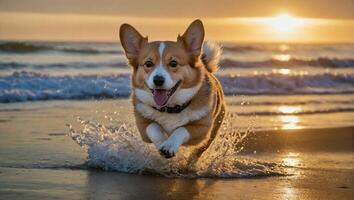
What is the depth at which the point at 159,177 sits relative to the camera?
18.5ft

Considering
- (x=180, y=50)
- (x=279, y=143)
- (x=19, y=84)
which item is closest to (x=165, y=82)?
(x=180, y=50)

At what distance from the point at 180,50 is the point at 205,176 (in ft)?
3.02

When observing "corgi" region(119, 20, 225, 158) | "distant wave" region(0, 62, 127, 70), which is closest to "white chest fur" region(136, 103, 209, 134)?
"corgi" region(119, 20, 225, 158)

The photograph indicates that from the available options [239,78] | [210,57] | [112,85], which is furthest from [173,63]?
[239,78]

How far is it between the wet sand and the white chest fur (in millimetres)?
385

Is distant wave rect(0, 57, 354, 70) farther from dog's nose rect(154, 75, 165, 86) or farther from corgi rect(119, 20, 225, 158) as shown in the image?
dog's nose rect(154, 75, 165, 86)

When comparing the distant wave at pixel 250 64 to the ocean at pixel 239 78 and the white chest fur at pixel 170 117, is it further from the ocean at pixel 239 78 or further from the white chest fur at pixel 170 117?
the white chest fur at pixel 170 117

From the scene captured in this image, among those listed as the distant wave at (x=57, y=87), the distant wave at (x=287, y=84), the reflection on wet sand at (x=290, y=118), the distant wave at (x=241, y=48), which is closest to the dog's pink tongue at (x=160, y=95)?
the reflection on wet sand at (x=290, y=118)

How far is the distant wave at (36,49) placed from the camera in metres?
16.4

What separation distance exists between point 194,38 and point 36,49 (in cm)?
1168

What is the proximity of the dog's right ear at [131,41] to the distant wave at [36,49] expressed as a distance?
10.7 meters

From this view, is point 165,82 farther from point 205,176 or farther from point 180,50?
point 205,176

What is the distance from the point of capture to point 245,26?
86.5ft

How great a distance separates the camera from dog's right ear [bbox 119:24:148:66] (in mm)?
5754
